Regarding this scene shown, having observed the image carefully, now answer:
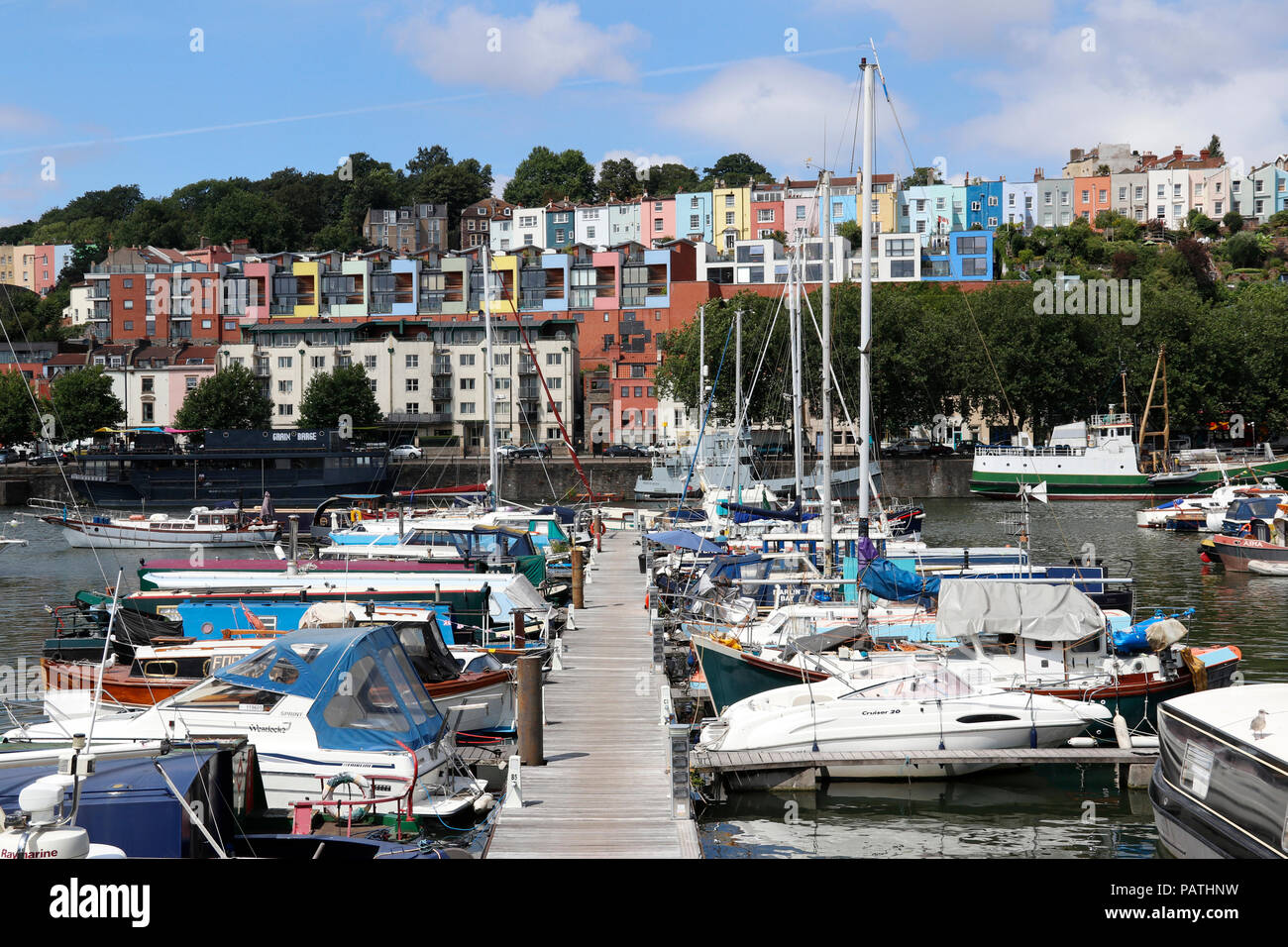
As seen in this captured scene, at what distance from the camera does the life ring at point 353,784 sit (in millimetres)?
13758

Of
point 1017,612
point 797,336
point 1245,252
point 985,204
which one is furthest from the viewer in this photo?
point 985,204

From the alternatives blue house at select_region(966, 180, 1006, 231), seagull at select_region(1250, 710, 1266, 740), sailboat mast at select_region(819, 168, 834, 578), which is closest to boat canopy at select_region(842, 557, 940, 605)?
sailboat mast at select_region(819, 168, 834, 578)

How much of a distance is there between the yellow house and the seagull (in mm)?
116456

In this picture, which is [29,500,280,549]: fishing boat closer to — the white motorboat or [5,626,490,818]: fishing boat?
[5,626,490,818]: fishing boat

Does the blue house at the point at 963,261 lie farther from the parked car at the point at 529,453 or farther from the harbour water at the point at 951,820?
the harbour water at the point at 951,820

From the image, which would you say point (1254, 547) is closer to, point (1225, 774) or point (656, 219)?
point (1225, 774)

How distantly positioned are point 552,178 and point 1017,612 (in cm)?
14411

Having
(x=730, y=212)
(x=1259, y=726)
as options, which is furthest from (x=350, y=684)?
(x=730, y=212)

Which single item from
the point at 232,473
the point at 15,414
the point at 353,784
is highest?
the point at 15,414

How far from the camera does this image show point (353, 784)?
576 inches
